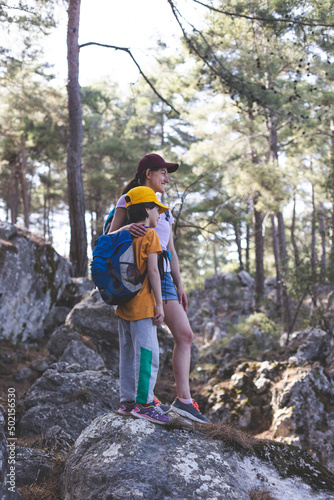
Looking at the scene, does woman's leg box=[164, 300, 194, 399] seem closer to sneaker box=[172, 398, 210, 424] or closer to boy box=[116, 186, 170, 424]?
sneaker box=[172, 398, 210, 424]

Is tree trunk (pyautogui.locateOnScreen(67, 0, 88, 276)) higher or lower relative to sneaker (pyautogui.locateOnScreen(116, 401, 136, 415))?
higher

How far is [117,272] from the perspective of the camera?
258cm

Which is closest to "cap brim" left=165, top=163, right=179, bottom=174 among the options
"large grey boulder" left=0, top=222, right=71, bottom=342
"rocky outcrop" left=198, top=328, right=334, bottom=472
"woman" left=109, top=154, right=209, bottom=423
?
"woman" left=109, top=154, right=209, bottom=423

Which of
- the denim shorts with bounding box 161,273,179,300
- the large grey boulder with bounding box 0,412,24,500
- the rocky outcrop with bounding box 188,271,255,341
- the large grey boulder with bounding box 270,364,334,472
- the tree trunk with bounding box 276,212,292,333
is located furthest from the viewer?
the rocky outcrop with bounding box 188,271,255,341

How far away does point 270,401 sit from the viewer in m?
5.50

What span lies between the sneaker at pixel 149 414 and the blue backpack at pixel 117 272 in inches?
26.3

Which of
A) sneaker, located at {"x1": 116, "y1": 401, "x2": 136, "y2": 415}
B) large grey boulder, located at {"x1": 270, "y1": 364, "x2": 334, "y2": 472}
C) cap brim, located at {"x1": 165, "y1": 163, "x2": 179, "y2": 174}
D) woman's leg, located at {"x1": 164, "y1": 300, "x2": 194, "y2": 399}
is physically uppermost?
cap brim, located at {"x1": 165, "y1": 163, "x2": 179, "y2": 174}

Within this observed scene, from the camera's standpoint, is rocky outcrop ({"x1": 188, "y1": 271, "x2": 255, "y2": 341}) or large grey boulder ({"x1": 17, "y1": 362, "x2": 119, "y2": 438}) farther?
rocky outcrop ({"x1": 188, "y1": 271, "x2": 255, "y2": 341})

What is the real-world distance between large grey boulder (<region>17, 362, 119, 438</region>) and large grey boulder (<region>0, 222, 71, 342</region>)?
246 centimetres

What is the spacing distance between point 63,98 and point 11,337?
33.7ft

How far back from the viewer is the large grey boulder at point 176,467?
6.77 ft

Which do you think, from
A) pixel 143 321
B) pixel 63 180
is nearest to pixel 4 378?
pixel 143 321

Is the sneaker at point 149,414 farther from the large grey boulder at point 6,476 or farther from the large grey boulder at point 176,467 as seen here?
the large grey boulder at point 6,476

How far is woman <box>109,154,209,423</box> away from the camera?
2.79 metres
